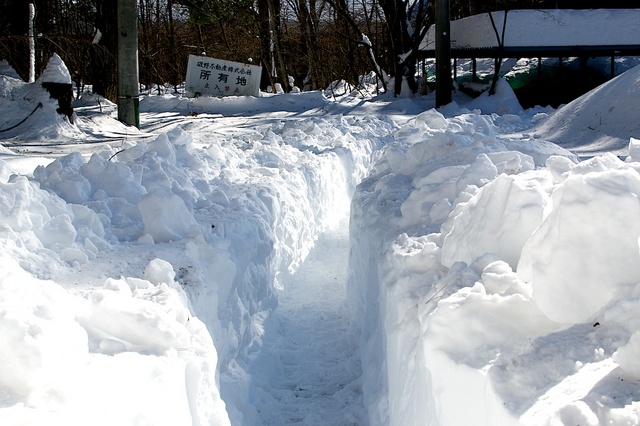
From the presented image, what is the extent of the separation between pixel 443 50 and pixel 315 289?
33.3 ft

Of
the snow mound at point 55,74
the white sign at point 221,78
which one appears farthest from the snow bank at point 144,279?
the white sign at point 221,78

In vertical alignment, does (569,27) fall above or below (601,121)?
above

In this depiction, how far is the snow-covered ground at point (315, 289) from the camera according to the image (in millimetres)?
2084

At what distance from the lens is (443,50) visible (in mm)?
15016

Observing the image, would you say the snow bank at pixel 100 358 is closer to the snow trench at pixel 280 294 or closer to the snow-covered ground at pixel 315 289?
the snow-covered ground at pixel 315 289

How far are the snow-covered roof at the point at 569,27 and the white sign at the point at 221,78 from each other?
5.65 meters

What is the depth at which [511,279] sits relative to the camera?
8.49ft

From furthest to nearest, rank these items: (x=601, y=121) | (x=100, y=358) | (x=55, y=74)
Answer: (x=55, y=74) → (x=601, y=121) → (x=100, y=358)

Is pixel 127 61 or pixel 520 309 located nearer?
pixel 520 309

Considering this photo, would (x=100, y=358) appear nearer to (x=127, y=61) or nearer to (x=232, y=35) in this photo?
(x=127, y=61)

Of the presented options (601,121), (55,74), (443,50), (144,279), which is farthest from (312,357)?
(443,50)

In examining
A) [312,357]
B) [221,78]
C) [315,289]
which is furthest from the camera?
[221,78]

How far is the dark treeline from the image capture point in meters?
13.0

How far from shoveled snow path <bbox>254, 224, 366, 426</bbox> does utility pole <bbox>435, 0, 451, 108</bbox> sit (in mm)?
9570
